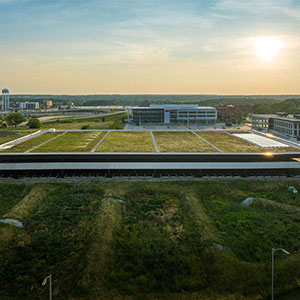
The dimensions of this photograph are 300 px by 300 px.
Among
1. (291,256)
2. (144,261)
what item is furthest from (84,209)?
(291,256)

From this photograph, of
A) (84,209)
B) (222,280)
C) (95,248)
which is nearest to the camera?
(222,280)

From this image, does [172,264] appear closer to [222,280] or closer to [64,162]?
[222,280]

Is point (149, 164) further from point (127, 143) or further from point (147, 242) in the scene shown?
point (147, 242)

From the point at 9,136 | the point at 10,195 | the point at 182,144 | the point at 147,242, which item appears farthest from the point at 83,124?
the point at 147,242

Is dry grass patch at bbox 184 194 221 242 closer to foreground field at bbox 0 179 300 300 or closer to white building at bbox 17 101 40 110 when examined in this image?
foreground field at bbox 0 179 300 300

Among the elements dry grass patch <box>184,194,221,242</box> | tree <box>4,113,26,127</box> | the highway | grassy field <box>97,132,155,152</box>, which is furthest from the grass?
tree <box>4,113,26,127</box>

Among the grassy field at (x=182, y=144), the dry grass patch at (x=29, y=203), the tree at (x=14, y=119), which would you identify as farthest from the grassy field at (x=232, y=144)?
the tree at (x=14, y=119)

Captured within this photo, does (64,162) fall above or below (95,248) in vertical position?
above

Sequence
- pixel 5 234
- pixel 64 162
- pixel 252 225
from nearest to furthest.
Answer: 1. pixel 5 234
2. pixel 252 225
3. pixel 64 162
